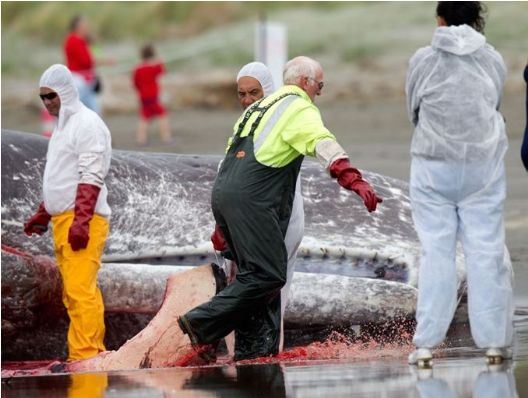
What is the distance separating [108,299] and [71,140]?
1154 mm

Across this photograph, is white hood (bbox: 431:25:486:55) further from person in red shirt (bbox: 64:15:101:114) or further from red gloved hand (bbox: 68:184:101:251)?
person in red shirt (bbox: 64:15:101:114)

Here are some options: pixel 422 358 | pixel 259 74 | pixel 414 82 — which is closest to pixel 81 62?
pixel 259 74

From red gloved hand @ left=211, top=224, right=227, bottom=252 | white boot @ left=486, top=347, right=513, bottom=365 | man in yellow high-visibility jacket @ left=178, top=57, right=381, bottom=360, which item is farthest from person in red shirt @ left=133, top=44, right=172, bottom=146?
white boot @ left=486, top=347, right=513, bottom=365

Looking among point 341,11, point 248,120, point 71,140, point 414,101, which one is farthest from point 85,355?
point 341,11

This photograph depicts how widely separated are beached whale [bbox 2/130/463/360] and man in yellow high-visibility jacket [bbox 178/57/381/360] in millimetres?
1313

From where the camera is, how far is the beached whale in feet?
34.7

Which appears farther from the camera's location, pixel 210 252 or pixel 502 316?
pixel 210 252

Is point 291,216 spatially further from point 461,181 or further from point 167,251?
point 167,251

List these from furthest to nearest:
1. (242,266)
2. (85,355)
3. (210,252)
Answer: (210,252), (85,355), (242,266)

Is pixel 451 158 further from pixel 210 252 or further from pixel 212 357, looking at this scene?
pixel 210 252

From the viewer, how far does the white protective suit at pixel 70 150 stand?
33.6ft

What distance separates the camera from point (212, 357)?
9.72 m

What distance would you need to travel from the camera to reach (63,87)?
10383mm

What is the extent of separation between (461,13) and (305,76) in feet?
3.72
